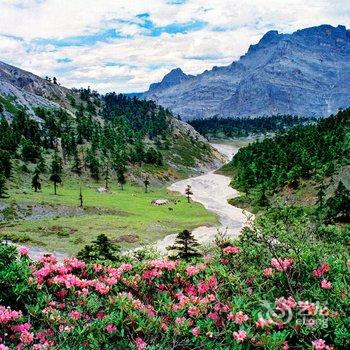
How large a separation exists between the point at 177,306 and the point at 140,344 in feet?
5.39

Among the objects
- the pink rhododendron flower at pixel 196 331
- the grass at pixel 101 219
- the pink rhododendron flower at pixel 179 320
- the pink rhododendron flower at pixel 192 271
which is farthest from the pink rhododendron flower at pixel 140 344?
the grass at pixel 101 219

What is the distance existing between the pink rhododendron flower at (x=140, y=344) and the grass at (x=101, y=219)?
47.8 m

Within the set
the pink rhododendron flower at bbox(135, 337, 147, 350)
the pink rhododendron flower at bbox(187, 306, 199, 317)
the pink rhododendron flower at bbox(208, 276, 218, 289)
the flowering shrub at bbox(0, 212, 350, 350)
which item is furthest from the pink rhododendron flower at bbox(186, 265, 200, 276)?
the pink rhododendron flower at bbox(135, 337, 147, 350)

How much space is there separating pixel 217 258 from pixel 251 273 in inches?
97.2

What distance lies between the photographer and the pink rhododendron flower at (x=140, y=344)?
10352 millimetres

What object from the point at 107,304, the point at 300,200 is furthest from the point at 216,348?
the point at 300,200

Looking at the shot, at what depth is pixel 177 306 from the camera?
11.7m

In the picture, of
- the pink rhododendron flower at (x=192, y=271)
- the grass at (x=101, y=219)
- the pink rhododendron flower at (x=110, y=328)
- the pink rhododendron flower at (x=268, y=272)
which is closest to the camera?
the pink rhododendron flower at (x=110, y=328)

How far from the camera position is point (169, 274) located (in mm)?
14016

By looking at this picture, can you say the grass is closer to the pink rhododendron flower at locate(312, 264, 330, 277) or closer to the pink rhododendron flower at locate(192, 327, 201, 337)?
the pink rhododendron flower at locate(312, 264, 330, 277)

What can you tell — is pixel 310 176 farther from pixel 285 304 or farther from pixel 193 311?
pixel 193 311

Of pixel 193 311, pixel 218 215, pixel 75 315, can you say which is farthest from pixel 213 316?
pixel 218 215

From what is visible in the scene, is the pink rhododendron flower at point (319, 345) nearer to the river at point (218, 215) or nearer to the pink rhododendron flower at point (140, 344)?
the pink rhododendron flower at point (140, 344)

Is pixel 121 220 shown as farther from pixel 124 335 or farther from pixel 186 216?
pixel 124 335
